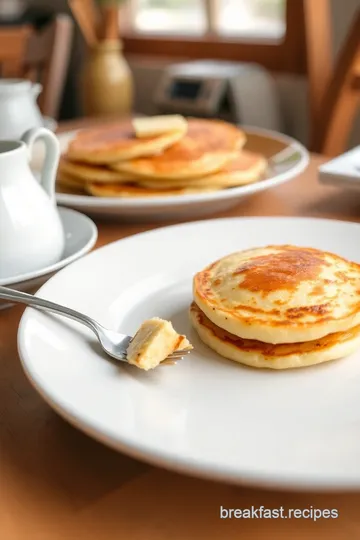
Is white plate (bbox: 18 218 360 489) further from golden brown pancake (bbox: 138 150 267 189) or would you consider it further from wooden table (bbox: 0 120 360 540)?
golden brown pancake (bbox: 138 150 267 189)

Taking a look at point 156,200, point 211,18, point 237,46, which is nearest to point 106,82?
point 237,46

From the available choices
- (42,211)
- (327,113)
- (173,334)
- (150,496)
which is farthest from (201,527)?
(327,113)

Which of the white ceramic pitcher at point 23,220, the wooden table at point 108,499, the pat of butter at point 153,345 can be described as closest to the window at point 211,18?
the white ceramic pitcher at point 23,220

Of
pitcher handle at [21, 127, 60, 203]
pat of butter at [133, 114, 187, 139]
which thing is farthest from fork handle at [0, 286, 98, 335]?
pat of butter at [133, 114, 187, 139]

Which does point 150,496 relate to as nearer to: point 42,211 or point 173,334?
point 173,334

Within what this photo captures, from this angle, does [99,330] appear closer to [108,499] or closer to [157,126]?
[108,499]

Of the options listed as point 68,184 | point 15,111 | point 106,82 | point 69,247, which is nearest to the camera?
point 69,247

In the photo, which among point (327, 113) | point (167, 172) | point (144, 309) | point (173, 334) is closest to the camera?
point (173, 334)

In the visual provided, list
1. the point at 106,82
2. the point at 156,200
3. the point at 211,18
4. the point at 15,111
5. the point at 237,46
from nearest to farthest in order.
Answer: the point at 156,200, the point at 15,111, the point at 106,82, the point at 237,46, the point at 211,18
